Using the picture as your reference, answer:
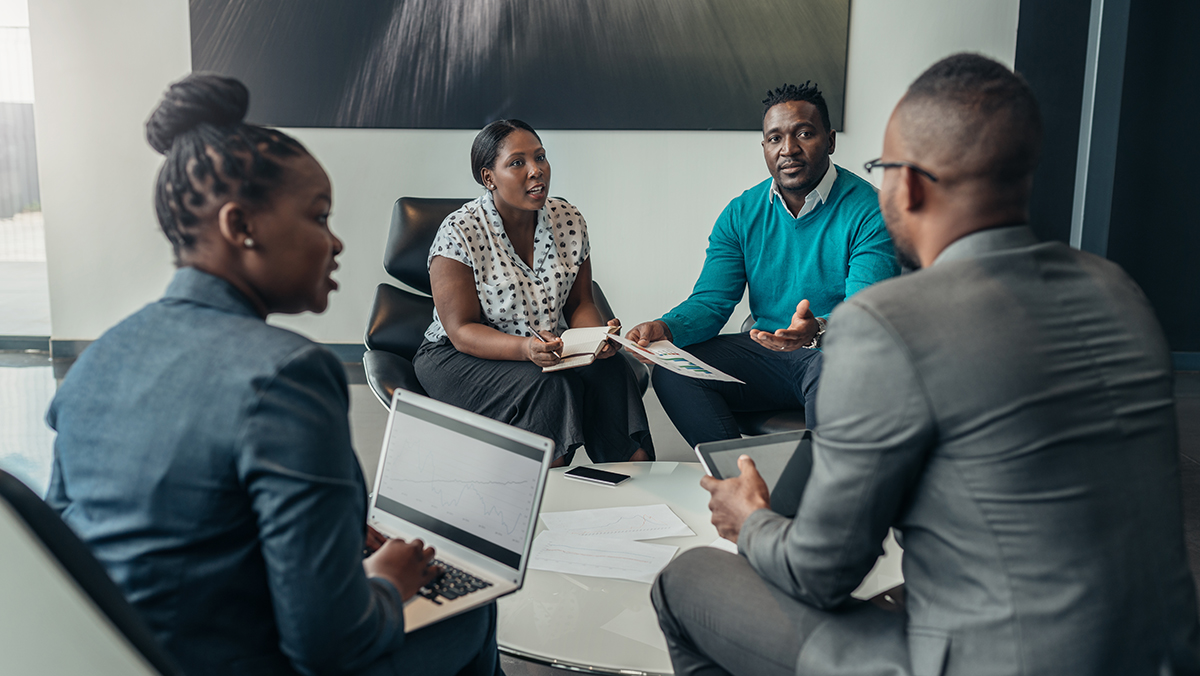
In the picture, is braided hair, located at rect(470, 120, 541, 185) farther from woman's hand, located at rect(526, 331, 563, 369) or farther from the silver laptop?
the silver laptop

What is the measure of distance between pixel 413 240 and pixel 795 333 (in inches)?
48.9

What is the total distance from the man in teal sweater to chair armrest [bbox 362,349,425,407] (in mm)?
653

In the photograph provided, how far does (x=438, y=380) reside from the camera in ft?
7.82

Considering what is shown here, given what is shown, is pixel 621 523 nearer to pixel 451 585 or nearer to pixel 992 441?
pixel 451 585

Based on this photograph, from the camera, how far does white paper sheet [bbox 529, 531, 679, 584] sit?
1472 mm

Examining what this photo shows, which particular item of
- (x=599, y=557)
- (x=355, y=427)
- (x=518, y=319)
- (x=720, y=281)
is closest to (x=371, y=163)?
(x=355, y=427)

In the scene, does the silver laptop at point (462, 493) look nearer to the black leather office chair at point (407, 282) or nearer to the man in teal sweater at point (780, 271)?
the man in teal sweater at point (780, 271)

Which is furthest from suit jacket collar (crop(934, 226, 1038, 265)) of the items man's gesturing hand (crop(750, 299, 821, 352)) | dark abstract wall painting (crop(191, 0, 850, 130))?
dark abstract wall painting (crop(191, 0, 850, 130))

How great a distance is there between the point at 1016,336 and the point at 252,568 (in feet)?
2.77

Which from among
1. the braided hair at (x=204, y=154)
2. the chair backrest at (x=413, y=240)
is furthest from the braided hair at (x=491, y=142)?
the braided hair at (x=204, y=154)

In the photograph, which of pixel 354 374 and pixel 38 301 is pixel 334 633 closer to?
pixel 354 374

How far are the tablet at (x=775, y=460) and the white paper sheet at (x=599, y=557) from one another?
0.81 ft

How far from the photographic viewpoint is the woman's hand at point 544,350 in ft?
7.30

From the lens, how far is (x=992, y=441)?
852mm
